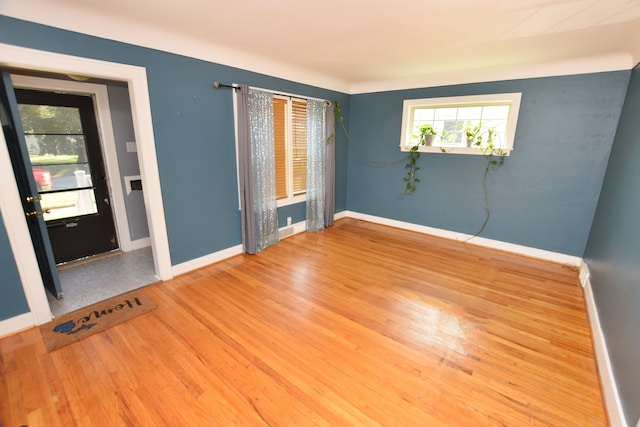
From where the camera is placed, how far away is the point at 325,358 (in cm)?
198

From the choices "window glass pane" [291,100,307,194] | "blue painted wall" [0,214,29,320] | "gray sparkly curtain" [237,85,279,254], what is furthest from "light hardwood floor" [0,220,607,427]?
"window glass pane" [291,100,307,194]

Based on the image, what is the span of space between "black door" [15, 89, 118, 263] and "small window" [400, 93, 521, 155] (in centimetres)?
429

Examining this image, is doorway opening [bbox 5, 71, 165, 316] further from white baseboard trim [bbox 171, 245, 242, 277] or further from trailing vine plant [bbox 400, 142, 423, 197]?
trailing vine plant [bbox 400, 142, 423, 197]

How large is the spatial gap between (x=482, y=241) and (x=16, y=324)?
5.15 m

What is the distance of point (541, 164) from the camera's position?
3514 millimetres

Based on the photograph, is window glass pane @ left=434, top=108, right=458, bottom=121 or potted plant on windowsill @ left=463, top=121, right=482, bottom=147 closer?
potted plant on windowsill @ left=463, top=121, right=482, bottom=147

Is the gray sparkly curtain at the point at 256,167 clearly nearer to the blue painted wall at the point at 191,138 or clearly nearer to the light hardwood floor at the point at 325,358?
the blue painted wall at the point at 191,138

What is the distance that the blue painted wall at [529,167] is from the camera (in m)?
3.18

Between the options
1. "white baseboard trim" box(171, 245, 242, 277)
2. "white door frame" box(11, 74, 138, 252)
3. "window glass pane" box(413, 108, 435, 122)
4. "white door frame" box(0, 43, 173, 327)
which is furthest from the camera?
"window glass pane" box(413, 108, 435, 122)

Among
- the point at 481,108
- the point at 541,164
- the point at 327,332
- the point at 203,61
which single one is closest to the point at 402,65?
the point at 481,108

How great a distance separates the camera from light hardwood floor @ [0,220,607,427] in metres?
1.59

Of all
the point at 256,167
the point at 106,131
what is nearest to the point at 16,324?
the point at 106,131

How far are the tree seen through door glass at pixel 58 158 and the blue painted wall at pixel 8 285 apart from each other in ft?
4.25

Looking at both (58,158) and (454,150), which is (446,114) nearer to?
(454,150)
